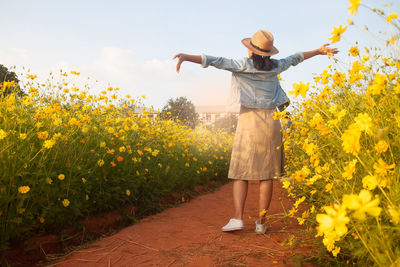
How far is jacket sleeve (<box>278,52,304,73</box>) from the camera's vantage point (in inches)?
113

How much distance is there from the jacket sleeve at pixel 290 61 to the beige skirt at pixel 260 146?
45 cm

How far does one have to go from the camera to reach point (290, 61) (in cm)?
293

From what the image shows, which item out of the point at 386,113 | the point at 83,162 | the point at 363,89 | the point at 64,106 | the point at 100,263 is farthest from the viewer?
the point at 64,106

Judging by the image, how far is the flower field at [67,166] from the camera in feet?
6.41

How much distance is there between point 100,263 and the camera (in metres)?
Answer: 2.01

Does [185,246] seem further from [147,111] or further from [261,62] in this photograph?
[147,111]

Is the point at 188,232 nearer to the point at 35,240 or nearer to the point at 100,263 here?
the point at 100,263

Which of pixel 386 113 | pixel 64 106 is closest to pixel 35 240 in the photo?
pixel 64 106

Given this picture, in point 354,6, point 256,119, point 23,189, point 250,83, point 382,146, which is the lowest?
point 23,189

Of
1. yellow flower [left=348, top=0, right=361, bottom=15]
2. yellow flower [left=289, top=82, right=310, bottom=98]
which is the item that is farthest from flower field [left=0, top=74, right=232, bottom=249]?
yellow flower [left=348, top=0, right=361, bottom=15]

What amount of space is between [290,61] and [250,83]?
51cm

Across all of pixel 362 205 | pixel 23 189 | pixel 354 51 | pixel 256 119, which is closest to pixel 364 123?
pixel 362 205

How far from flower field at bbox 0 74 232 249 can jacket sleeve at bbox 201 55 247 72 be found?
1.09 meters

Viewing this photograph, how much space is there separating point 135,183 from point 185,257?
1164 millimetres
